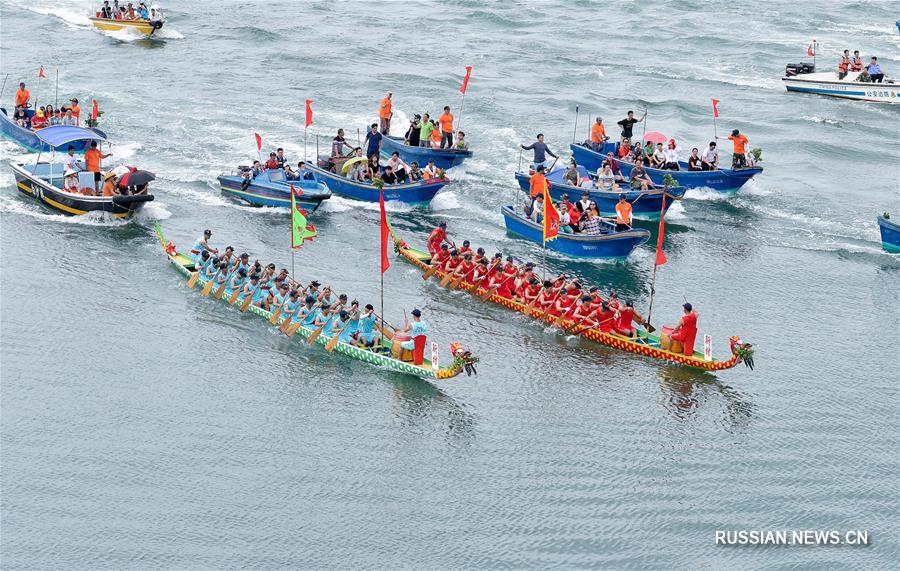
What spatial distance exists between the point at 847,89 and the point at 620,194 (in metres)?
25.8

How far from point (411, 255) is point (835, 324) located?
14.5 m

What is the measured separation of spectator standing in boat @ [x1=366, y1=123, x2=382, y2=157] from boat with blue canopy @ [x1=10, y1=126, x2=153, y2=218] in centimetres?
955

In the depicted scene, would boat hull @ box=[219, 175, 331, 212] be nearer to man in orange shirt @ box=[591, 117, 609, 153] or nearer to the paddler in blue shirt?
the paddler in blue shirt

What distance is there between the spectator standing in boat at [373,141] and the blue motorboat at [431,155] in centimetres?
184

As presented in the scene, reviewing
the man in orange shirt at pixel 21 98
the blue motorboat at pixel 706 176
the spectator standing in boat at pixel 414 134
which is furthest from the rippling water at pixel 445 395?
the spectator standing in boat at pixel 414 134

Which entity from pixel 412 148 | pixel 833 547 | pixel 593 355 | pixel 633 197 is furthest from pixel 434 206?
pixel 833 547

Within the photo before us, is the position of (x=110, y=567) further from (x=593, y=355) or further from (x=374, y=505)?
(x=593, y=355)

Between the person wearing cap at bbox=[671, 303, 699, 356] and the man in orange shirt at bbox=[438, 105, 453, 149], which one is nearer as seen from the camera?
the person wearing cap at bbox=[671, 303, 699, 356]

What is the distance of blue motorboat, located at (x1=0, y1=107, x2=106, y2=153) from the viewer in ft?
166

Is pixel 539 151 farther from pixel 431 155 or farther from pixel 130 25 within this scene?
pixel 130 25

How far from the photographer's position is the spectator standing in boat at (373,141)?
1889 inches

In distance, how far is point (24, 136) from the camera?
51.9 meters

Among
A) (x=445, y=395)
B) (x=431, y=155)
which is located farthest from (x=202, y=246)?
(x=431, y=155)

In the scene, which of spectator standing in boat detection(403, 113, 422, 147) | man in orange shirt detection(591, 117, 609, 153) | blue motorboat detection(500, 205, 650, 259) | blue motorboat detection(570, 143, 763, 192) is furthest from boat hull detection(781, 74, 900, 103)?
blue motorboat detection(500, 205, 650, 259)
